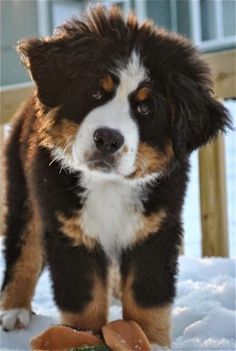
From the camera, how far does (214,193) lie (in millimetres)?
4320

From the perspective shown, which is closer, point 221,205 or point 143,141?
point 143,141

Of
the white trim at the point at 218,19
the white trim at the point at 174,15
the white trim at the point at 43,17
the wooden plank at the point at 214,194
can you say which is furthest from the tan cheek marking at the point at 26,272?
the white trim at the point at 43,17

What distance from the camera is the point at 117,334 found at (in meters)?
2.42

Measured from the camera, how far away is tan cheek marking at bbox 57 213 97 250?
2.61 m

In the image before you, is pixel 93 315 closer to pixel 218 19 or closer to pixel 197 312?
pixel 197 312

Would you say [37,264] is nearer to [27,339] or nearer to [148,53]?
[27,339]

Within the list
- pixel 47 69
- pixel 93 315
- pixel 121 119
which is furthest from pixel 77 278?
pixel 47 69

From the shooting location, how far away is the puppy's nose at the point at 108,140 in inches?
89.2

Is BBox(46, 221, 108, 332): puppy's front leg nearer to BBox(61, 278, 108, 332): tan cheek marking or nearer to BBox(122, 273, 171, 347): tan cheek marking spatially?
BBox(61, 278, 108, 332): tan cheek marking

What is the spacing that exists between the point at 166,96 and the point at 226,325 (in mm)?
1066

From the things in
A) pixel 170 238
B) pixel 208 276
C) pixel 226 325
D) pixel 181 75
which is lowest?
pixel 208 276

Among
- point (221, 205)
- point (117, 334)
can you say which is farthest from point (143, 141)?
point (221, 205)

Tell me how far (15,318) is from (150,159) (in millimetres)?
1058

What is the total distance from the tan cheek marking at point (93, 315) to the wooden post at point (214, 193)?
1.72m
